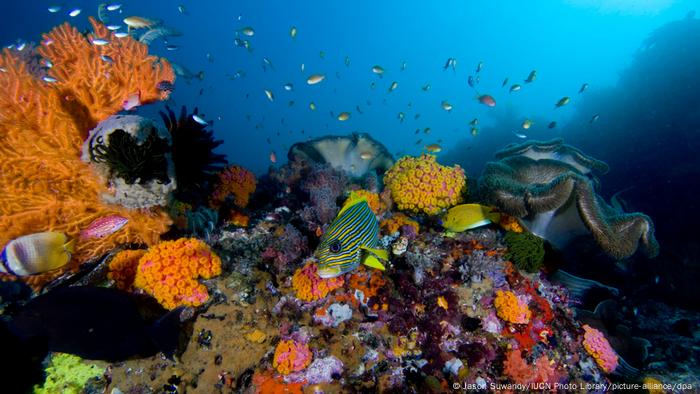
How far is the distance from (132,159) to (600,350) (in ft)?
19.1

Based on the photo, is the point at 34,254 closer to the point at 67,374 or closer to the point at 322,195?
the point at 67,374

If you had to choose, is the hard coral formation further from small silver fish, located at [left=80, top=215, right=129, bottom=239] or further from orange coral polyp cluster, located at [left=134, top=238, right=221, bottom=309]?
orange coral polyp cluster, located at [left=134, top=238, right=221, bottom=309]

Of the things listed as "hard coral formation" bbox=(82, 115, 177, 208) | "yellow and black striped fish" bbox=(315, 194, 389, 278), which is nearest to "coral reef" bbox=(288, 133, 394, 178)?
"hard coral formation" bbox=(82, 115, 177, 208)

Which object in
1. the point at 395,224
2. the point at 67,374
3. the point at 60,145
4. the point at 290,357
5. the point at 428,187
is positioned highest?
the point at 60,145

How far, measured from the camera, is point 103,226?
3.93 meters

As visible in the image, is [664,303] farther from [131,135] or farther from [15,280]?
[15,280]

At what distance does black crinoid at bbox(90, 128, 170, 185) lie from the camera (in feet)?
11.2

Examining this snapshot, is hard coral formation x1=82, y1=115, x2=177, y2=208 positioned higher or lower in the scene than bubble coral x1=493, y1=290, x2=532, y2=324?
higher

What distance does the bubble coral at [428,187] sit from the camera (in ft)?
17.2

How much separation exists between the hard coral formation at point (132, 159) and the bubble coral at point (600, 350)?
17.8ft

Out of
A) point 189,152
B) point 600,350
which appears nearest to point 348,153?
point 189,152

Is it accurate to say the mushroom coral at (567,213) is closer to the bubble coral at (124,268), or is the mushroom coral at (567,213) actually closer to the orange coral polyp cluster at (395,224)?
the orange coral polyp cluster at (395,224)

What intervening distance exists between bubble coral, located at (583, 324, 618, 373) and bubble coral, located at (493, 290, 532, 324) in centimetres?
77

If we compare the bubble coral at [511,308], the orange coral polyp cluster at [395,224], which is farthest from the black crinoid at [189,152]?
the bubble coral at [511,308]
